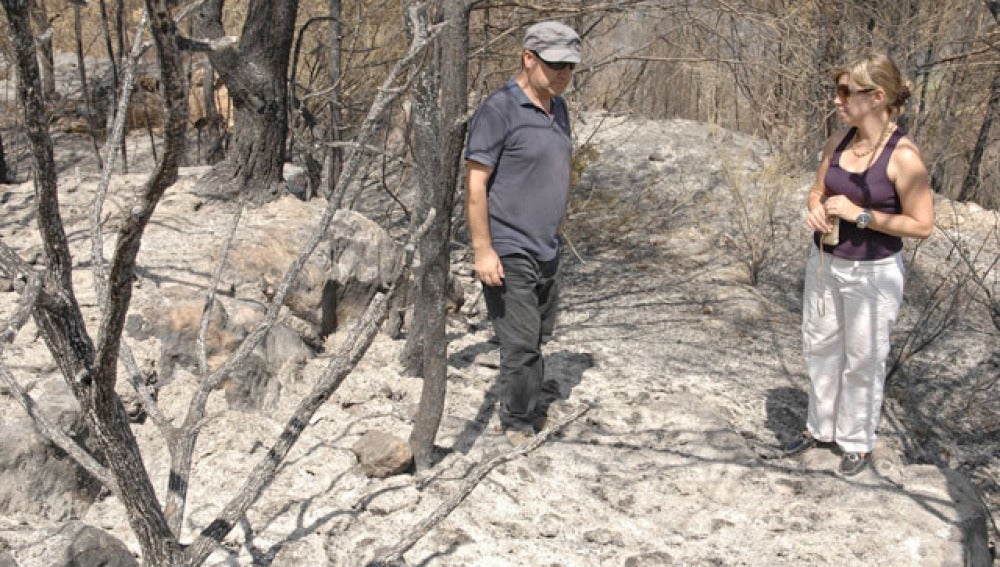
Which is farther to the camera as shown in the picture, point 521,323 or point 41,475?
point 521,323

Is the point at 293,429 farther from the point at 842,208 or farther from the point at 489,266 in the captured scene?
the point at 842,208

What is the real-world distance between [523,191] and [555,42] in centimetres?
53

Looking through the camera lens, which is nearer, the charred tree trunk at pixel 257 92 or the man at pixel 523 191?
the man at pixel 523 191

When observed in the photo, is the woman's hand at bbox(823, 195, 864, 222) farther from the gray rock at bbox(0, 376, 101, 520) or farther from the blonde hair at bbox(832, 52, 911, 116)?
the gray rock at bbox(0, 376, 101, 520)

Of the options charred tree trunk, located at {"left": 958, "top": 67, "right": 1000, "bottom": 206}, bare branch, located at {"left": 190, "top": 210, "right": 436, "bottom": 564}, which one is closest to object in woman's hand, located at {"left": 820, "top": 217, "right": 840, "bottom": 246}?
bare branch, located at {"left": 190, "top": 210, "right": 436, "bottom": 564}

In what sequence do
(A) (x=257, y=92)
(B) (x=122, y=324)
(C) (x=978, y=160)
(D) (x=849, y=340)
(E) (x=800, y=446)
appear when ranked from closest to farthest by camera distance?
1. (B) (x=122, y=324)
2. (D) (x=849, y=340)
3. (E) (x=800, y=446)
4. (A) (x=257, y=92)
5. (C) (x=978, y=160)

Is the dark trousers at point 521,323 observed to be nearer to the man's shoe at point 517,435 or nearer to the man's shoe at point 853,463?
the man's shoe at point 517,435

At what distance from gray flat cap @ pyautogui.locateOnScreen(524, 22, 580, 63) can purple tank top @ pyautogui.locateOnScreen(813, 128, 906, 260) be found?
3.25ft

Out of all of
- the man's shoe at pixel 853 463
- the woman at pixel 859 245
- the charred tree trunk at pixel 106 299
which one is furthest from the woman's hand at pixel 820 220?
the charred tree trunk at pixel 106 299

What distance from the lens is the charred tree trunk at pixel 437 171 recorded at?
294cm

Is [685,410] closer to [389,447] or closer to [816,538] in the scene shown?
[816,538]

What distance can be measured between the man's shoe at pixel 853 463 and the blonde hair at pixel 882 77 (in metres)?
1.24

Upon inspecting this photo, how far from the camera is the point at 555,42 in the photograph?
306 cm

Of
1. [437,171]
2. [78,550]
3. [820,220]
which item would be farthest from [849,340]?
[78,550]
